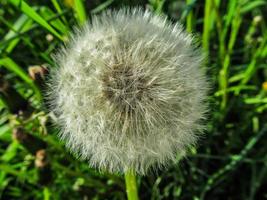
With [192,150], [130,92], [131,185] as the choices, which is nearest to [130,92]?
[130,92]

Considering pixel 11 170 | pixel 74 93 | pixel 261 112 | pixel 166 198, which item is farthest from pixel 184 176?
pixel 74 93

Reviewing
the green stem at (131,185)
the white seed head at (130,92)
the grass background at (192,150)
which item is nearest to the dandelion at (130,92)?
the white seed head at (130,92)

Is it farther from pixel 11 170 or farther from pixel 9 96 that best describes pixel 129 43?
pixel 11 170

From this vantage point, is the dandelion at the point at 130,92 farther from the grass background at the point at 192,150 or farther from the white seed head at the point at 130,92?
the grass background at the point at 192,150

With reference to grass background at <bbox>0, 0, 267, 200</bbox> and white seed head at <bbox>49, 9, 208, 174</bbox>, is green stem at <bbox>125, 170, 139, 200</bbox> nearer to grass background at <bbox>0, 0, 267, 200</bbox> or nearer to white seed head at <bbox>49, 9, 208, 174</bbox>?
white seed head at <bbox>49, 9, 208, 174</bbox>

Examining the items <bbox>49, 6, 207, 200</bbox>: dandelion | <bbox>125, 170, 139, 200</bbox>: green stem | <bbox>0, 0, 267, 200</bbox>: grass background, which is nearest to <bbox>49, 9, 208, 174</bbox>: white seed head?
<bbox>49, 6, 207, 200</bbox>: dandelion

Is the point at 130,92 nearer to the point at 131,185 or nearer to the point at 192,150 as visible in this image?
the point at 131,185
